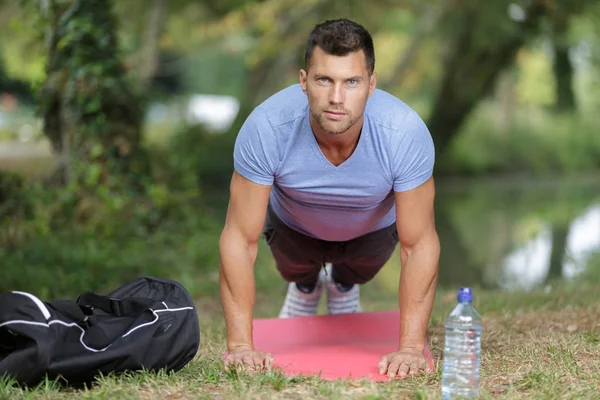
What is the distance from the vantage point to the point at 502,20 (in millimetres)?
13141

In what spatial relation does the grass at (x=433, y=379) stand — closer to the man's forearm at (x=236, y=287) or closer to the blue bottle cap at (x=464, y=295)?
the man's forearm at (x=236, y=287)

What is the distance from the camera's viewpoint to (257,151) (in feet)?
13.1

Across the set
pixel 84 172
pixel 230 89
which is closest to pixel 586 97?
pixel 230 89

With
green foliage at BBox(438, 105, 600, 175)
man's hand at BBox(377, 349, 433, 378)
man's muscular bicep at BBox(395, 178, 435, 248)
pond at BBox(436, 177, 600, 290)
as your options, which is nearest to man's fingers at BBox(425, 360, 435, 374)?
man's hand at BBox(377, 349, 433, 378)

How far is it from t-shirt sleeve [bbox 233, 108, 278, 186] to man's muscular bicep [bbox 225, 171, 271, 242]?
0.04 meters

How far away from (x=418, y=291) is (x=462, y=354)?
54 centimetres

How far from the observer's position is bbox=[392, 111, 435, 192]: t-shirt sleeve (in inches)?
157

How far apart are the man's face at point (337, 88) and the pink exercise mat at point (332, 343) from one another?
1.05 m

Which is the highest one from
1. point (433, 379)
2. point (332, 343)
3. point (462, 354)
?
point (462, 354)

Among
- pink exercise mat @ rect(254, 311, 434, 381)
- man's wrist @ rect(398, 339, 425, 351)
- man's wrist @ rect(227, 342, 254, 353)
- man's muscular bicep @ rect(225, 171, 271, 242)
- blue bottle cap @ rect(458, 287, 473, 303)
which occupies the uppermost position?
man's muscular bicep @ rect(225, 171, 271, 242)

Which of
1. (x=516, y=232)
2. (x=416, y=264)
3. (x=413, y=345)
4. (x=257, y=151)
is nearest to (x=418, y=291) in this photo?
(x=416, y=264)

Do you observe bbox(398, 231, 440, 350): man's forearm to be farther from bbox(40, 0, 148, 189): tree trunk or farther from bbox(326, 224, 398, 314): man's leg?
bbox(40, 0, 148, 189): tree trunk

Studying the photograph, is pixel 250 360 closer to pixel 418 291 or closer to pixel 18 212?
pixel 418 291

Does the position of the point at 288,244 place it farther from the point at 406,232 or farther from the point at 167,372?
the point at 167,372
